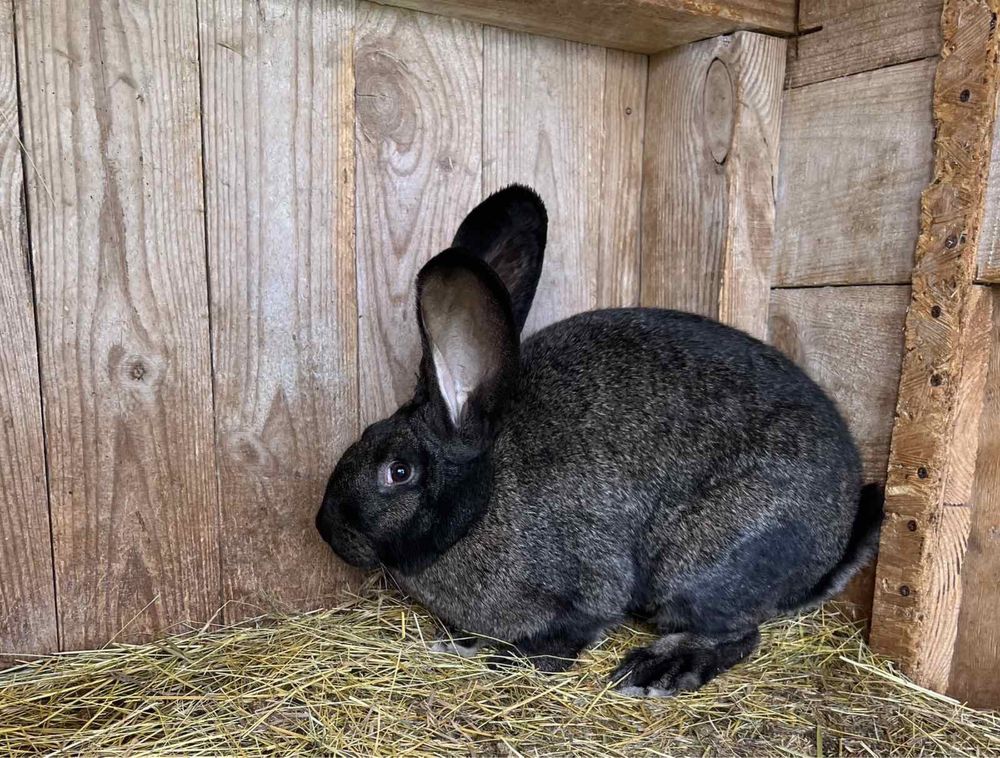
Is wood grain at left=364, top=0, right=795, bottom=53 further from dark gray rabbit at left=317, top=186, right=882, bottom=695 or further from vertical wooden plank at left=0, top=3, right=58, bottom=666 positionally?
vertical wooden plank at left=0, top=3, right=58, bottom=666

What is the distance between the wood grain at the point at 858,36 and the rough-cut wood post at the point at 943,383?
0.29 ft

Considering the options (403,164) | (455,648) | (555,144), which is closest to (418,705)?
(455,648)

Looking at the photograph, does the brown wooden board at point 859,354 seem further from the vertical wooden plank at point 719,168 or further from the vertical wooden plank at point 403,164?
the vertical wooden plank at point 403,164

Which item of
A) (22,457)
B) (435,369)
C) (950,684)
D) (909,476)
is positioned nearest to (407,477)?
(435,369)

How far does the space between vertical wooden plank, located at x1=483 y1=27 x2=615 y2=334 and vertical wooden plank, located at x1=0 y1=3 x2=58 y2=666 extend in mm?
1459

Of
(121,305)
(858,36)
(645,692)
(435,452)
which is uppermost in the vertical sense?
(858,36)

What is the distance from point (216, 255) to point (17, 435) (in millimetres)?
767

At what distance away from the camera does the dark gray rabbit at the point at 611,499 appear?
240 cm

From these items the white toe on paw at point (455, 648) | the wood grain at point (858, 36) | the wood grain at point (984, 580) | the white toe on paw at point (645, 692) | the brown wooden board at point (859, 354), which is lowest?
the white toe on paw at point (645, 692)

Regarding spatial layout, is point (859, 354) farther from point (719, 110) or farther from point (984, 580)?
point (719, 110)

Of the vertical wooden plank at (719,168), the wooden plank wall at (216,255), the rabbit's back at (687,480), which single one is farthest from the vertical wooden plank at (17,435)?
the vertical wooden plank at (719,168)

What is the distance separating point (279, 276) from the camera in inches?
101

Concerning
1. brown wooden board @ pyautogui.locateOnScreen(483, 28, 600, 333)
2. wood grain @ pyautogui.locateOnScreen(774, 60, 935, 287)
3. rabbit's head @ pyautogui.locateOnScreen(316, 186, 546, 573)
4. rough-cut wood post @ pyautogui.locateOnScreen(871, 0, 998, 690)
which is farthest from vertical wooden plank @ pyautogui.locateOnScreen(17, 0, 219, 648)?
rough-cut wood post @ pyautogui.locateOnScreen(871, 0, 998, 690)

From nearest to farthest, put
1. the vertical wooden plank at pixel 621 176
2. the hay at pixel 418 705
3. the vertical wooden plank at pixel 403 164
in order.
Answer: the hay at pixel 418 705 → the vertical wooden plank at pixel 403 164 → the vertical wooden plank at pixel 621 176
